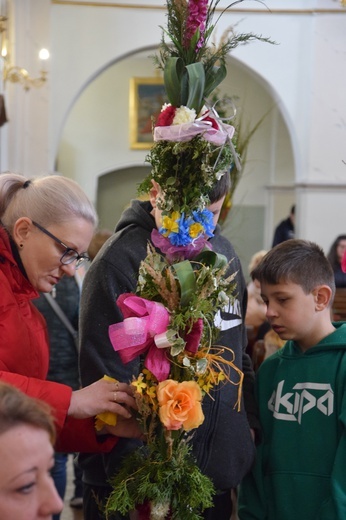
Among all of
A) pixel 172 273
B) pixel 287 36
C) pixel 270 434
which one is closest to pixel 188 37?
pixel 172 273

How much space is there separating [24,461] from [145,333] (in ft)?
1.90

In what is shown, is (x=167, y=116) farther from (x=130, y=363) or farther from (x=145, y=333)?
(x=130, y=363)

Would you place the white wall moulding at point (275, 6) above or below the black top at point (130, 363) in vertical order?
above

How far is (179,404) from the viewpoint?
2.03m

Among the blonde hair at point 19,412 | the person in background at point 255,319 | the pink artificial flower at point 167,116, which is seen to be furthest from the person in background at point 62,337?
the blonde hair at point 19,412

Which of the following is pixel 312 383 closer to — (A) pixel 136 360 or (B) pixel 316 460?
(B) pixel 316 460

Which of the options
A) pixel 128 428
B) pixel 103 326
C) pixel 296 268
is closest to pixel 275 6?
pixel 296 268

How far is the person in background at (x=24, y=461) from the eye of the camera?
1567 millimetres

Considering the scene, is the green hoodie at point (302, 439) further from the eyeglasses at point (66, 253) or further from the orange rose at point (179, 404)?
the eyeglasses at point (66, 253)

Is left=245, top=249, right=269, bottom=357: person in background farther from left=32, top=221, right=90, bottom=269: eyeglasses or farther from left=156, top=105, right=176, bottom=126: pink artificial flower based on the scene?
left=156, top=105, right=176, bottom=126: pink artificial flower

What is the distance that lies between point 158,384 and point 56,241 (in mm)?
496

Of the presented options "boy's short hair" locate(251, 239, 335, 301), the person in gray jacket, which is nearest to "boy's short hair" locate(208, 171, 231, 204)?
the person in gray jacket

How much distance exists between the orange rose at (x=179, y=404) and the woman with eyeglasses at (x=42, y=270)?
0.64 ft

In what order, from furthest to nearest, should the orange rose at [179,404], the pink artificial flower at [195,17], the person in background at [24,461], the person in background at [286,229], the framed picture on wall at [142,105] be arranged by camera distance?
the framed picture on wall at [142,105]
the person in background at [286,229]
the pink artificial flower at [195,17]
the orange rose at [179,404]
the person in background at [24,461]
